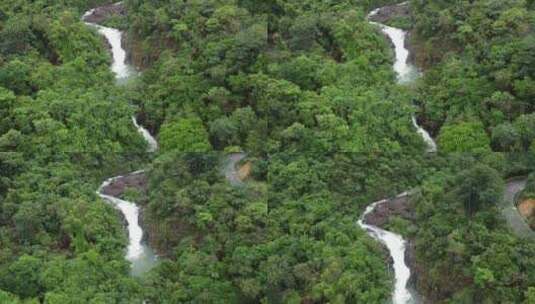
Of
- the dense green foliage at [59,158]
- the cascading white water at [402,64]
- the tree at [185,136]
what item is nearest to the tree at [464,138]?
the cascading white water at [402,64]

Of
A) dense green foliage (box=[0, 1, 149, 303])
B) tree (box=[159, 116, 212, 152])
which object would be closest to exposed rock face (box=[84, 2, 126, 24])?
dense green foliage (box=[0, 1, 149, 303])

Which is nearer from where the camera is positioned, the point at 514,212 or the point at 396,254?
the point at 514,212

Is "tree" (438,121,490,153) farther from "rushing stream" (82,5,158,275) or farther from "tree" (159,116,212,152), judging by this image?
"rushing stream" (82,5,158,275)

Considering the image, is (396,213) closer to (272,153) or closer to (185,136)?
(272,153)

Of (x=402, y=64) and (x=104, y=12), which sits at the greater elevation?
(x=104, y=12)

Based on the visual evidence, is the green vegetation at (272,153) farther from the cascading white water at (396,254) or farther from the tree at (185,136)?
the cascading white water at (396,254)

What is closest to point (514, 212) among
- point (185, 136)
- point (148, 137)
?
point (185, 136)

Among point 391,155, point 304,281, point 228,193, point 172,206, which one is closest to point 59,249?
point 172,206
